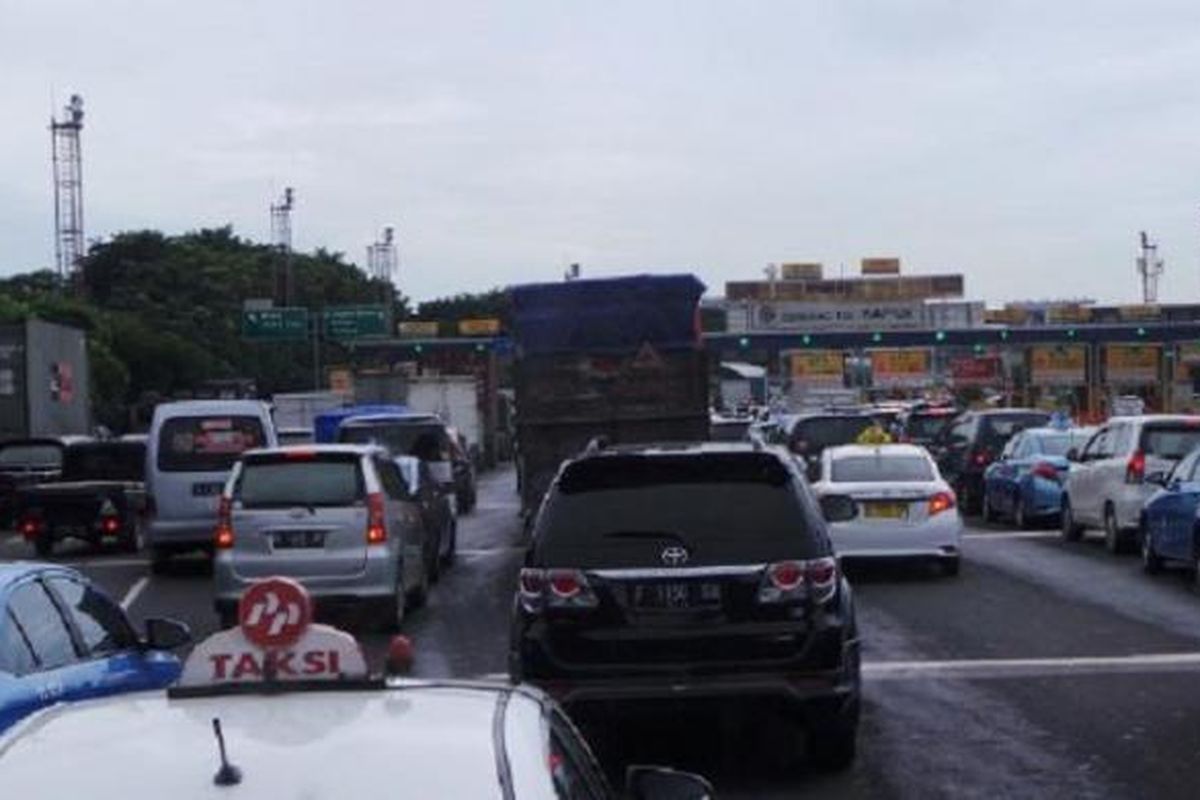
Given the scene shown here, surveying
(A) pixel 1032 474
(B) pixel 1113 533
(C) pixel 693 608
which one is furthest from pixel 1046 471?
(C) pixel 693 608

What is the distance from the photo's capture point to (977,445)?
34.8 m

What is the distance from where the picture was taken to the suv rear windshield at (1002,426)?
3488cm

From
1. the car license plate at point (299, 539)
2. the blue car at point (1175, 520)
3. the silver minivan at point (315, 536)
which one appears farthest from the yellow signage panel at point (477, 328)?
the car license plate at point (299, 539)

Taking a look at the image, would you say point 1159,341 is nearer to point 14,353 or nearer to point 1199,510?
point 14,353

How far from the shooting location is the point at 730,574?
10.9 m

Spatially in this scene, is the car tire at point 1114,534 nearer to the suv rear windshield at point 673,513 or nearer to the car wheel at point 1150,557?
the car wheel at point 1150,557

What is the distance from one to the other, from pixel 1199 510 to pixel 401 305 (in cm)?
12116

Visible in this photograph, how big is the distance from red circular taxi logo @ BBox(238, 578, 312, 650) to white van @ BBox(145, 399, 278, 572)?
62.0 feet

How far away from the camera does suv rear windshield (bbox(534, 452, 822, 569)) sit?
1104 centimetres

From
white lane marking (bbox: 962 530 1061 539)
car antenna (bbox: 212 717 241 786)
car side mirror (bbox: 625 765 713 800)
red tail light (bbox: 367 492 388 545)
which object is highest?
car antenna (bbox: 212 717 241 786)

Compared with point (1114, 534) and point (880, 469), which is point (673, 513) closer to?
point (880, 469)

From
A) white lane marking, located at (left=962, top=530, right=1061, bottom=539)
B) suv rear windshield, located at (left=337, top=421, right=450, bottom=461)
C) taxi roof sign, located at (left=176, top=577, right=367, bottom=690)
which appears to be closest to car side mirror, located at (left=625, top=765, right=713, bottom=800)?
taxi roof sign, located at (left=176, top=577, right=367, bottom=690)

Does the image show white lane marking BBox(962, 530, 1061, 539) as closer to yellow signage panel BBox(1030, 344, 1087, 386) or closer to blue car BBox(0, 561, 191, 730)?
blue car BBox(0, 561, 191, 730)

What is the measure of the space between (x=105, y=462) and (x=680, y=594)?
2215 centimetres
